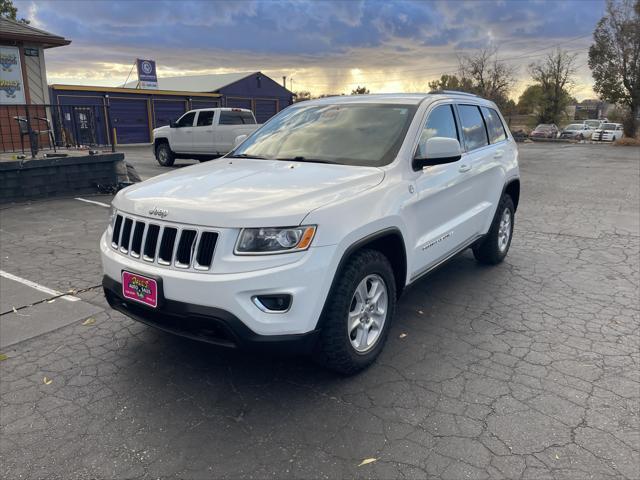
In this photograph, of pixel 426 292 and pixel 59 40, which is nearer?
pixel 426 292

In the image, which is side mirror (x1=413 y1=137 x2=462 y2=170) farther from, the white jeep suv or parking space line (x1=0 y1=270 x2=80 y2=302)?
parking space line (x1=0 y1=270 x2=80 y2=302)

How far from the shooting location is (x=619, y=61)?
38.6 metres

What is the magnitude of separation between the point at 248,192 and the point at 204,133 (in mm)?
14031

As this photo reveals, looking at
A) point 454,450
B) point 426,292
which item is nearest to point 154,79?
point 426,292

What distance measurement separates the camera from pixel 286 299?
2.73 m

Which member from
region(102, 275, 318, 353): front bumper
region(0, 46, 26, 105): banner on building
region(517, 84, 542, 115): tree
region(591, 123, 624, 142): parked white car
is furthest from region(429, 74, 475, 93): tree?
region(102, 275, 318, 353): front bumper

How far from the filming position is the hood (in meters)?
2.78

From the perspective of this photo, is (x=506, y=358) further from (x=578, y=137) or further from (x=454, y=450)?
(x=578, y=137)

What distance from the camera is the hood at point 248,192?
2775 mm

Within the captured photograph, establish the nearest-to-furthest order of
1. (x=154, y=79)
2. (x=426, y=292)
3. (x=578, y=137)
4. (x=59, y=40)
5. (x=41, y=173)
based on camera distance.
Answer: (x=426, y=292) < (x=41, y=173) < (x=59, y=40) < (x=154, y=79) < (x=578, y=137)

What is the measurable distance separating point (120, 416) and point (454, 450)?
1.90 metres

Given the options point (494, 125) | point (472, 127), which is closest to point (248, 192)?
point (472, 127)

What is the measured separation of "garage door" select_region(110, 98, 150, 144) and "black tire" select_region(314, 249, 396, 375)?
87.1 feet

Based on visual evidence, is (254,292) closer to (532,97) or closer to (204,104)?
(204,104)
